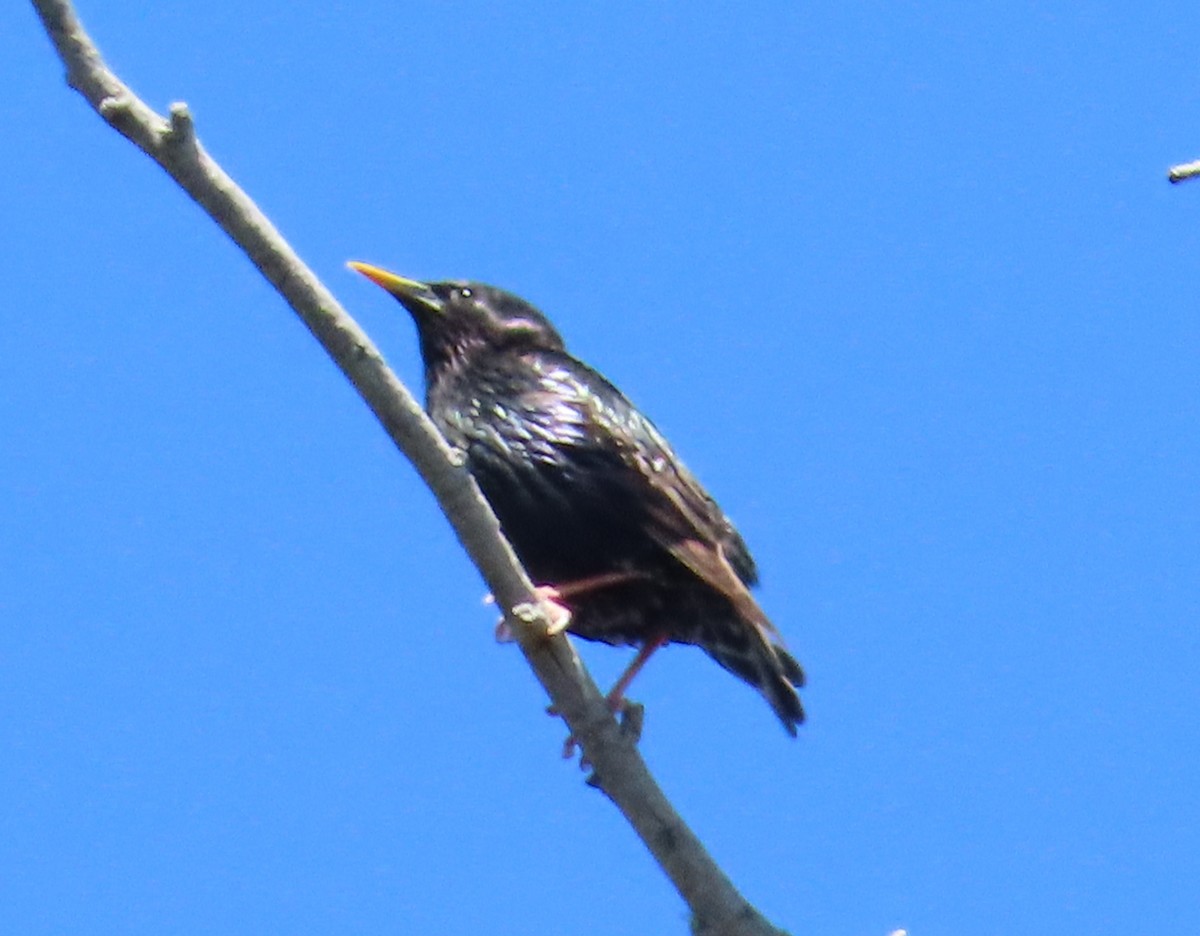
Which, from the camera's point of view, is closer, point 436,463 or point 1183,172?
point 1183,172

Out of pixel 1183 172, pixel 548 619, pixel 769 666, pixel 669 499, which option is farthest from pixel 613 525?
pixel 1183 172

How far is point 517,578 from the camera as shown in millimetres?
4207

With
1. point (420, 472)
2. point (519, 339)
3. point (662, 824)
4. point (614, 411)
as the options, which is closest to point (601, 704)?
point (662, 824)

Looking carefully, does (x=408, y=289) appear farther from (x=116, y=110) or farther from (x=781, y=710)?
(x=116, y=110)

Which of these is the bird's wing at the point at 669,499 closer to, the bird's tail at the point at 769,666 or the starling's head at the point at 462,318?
the bird's tail at the point at 769,666

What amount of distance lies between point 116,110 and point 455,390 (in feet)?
9.35

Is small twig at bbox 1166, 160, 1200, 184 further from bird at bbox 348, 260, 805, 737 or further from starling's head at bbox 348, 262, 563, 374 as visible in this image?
starling's head at bbox 348, 262, 563, 374

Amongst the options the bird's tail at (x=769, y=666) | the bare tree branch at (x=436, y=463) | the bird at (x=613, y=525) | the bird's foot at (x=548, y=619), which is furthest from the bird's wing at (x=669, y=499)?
the bare tree branch at (x=436, y=463)

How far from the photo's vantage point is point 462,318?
6.76 meters

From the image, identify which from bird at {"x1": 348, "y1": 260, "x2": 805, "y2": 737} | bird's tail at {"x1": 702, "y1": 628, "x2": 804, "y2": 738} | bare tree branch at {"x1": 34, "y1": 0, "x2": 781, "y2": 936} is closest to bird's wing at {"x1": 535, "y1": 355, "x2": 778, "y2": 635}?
bird at {"x1": 348, "y1": 260, "x2": 805, "y2": 737}

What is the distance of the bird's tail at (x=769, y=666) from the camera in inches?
231

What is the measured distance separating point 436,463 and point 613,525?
1.81 meters

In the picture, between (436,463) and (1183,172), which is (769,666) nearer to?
(436,463)

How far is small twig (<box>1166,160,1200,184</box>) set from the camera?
9.17 ft
